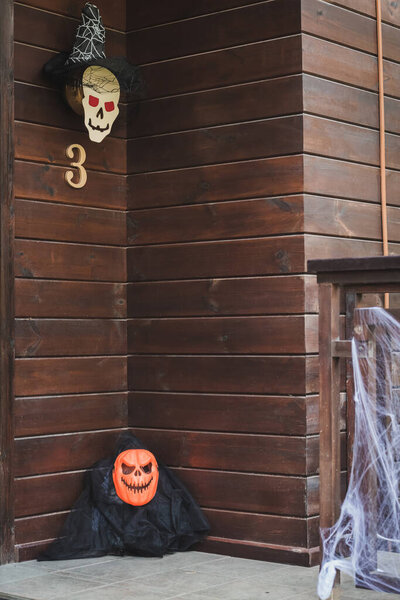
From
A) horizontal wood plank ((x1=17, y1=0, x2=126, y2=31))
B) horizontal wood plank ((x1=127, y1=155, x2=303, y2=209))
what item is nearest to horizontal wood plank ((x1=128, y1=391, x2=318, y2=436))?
horizontal wood plank ((x1=127, y1=155, x2=303, y2=209))

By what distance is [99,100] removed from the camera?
4.58m

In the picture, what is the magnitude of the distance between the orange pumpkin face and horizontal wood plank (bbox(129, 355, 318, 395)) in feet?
1.26

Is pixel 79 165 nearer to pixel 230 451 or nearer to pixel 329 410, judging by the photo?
pixel 230 451

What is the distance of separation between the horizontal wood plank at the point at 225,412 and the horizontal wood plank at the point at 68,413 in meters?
0.10

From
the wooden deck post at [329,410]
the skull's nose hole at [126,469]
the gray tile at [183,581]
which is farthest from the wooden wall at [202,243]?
the wooden deck post at [329,410]

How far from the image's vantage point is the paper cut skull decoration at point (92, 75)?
4480 millimetres

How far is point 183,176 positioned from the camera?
4.72 m

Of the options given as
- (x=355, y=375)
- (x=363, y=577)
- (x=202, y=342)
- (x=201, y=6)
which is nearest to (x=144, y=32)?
(x=201, y=6)

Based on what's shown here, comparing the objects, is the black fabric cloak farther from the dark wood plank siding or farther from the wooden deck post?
the wooden deck post

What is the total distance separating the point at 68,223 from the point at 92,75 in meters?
0.69

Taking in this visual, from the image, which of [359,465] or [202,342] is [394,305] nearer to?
[202,342]

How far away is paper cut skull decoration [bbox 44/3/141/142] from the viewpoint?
448 cm

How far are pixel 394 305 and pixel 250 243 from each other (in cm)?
84

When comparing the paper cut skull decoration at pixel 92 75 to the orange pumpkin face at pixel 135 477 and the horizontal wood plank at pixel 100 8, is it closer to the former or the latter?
the horizontal wood plank at pixel 100 8
